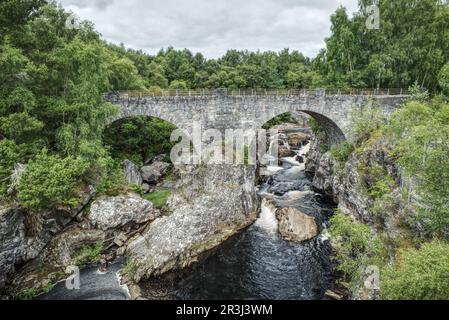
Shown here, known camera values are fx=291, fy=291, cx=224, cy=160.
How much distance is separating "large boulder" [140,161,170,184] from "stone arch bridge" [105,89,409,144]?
260 inches

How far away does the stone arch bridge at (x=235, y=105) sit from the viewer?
3184cm

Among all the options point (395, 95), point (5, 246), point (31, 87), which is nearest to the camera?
point (5, 246)

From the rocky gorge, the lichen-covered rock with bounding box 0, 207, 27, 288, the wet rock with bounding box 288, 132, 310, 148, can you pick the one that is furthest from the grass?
the wet rock with bounding box 288, 132, 310, 148

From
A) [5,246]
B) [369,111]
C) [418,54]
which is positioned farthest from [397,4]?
[5,246]

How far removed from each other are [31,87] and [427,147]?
28.8 metres

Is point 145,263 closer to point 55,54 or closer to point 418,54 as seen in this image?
point 55,54

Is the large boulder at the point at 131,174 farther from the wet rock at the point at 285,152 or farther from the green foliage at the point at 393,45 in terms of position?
the green foliage at the point at 393,45

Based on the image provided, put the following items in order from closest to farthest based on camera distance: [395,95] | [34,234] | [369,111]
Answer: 1. [34,234]
2. [369,111]
3. [395,95]

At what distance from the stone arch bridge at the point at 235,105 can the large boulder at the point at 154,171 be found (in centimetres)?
661

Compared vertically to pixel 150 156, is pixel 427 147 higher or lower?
higher

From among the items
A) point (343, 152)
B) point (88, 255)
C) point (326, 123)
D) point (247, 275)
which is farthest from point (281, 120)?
point (88, 255)

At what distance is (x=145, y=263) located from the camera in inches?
854

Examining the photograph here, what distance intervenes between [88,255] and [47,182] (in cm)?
671

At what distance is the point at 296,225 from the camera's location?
28.1m
